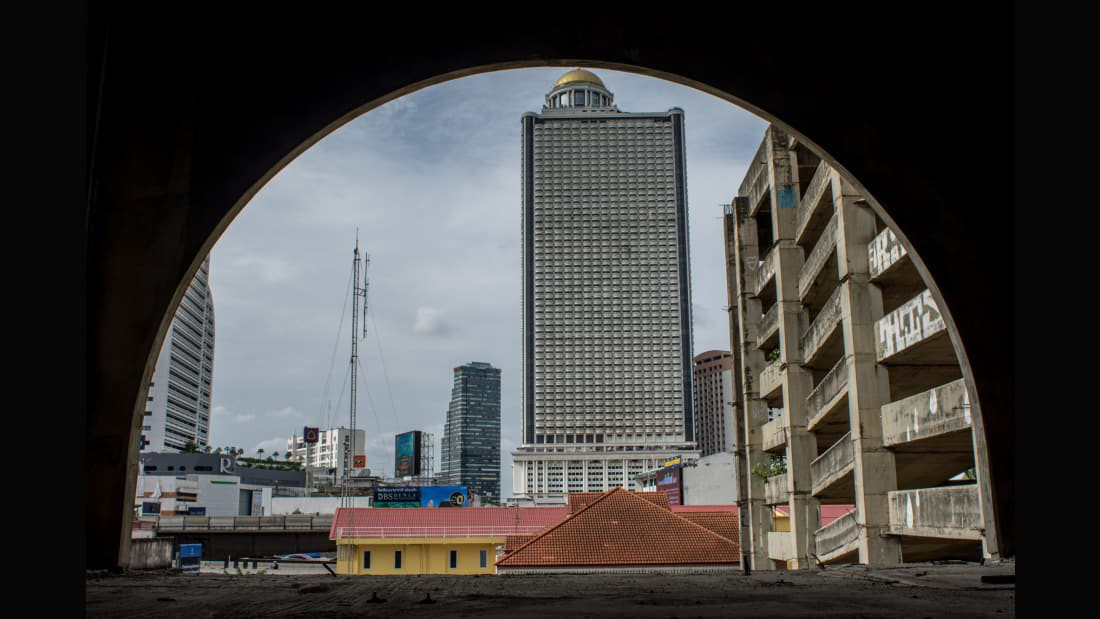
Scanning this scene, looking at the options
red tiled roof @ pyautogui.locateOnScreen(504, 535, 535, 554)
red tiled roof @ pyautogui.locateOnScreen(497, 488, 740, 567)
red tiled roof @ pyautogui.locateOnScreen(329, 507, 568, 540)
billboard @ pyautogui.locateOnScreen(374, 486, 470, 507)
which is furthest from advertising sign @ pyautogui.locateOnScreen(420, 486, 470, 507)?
red tiled roof @ pyautogui.locateOnScreen(497, 488, 740, 567)

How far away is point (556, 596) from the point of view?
7906 mm

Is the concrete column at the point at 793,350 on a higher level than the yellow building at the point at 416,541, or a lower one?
higher

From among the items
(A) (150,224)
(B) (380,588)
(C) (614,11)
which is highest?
(C) (614,11)

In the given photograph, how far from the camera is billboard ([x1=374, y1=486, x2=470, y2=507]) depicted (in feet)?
239

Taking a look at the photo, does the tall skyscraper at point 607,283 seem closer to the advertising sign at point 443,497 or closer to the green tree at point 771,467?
the advertising sign at point 443,497

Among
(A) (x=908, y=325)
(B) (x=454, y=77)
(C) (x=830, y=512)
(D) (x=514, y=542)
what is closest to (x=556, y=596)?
(B) (x=454, y=77)

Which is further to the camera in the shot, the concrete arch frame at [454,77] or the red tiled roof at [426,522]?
the red tiled roof at [426,522]

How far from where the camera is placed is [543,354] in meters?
147

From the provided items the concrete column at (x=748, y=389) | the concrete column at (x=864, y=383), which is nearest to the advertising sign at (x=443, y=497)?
the concrete column at (x=748, y=389)

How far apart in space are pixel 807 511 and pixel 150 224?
26.1m

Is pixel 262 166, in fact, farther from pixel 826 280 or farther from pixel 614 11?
pixel 826 280

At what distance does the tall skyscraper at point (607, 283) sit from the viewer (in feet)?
478

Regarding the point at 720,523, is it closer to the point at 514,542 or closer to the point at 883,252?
the point at 514,542

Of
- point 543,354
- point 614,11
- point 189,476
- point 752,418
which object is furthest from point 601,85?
point 614,11
